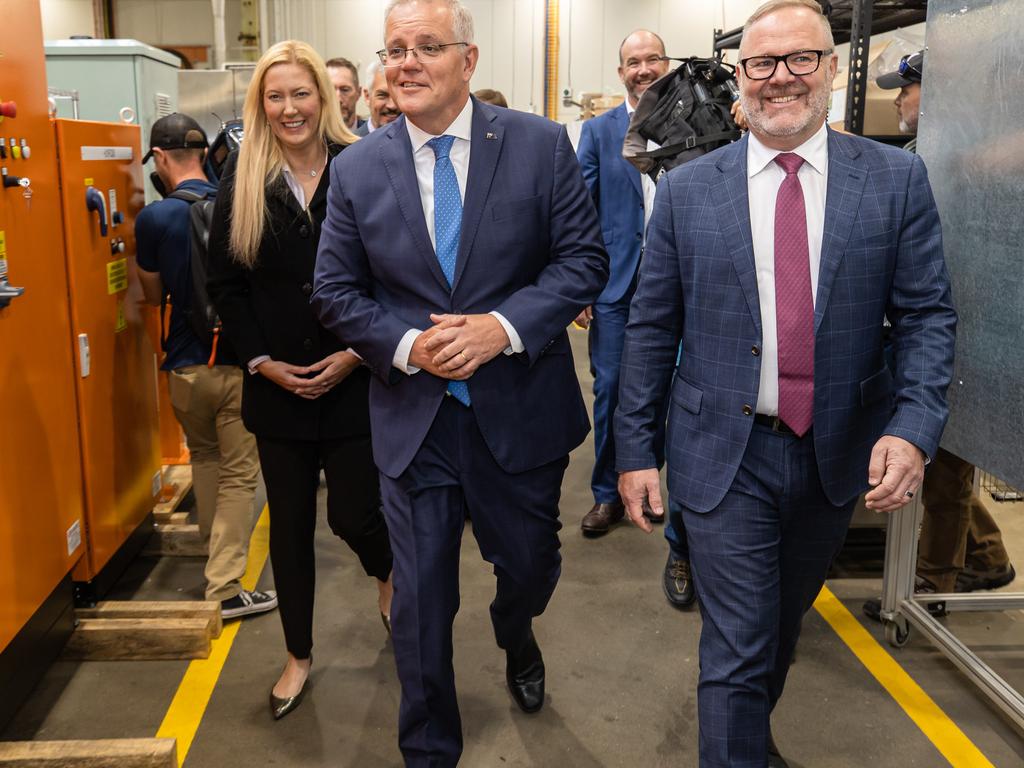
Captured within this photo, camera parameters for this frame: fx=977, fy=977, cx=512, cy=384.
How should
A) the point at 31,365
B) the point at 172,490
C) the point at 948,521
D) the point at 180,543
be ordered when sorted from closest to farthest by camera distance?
the point at 31,365
the point at 948,521
the point at 180,543
the point at 172,490

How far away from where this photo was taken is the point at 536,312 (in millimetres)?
2441

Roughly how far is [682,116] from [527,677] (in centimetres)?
224

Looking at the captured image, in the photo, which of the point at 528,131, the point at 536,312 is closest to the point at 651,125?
the point at 528,131

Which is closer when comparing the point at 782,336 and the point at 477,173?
the point at 782,336

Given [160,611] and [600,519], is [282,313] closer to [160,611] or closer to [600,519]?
[160,611]

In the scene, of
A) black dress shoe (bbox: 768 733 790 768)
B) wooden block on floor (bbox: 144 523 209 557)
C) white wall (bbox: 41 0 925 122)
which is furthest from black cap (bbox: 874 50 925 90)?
white wall (bbox: 41 0 925 122)

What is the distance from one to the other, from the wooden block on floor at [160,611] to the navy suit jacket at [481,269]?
139cm

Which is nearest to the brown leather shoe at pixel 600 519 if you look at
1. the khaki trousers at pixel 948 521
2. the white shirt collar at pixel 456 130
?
the khaki trousers at pixel 948 521

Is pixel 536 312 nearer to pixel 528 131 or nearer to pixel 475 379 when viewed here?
pixel 475 379

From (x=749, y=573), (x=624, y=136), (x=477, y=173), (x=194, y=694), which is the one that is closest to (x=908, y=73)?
(x=624, y=136)

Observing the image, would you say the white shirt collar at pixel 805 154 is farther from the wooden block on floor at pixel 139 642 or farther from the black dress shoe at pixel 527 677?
the wooden block on floor at pixel 139 642

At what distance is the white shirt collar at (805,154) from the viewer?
2.21 m

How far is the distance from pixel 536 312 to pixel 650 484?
0.51 meters

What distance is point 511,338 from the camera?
242 centimetres
